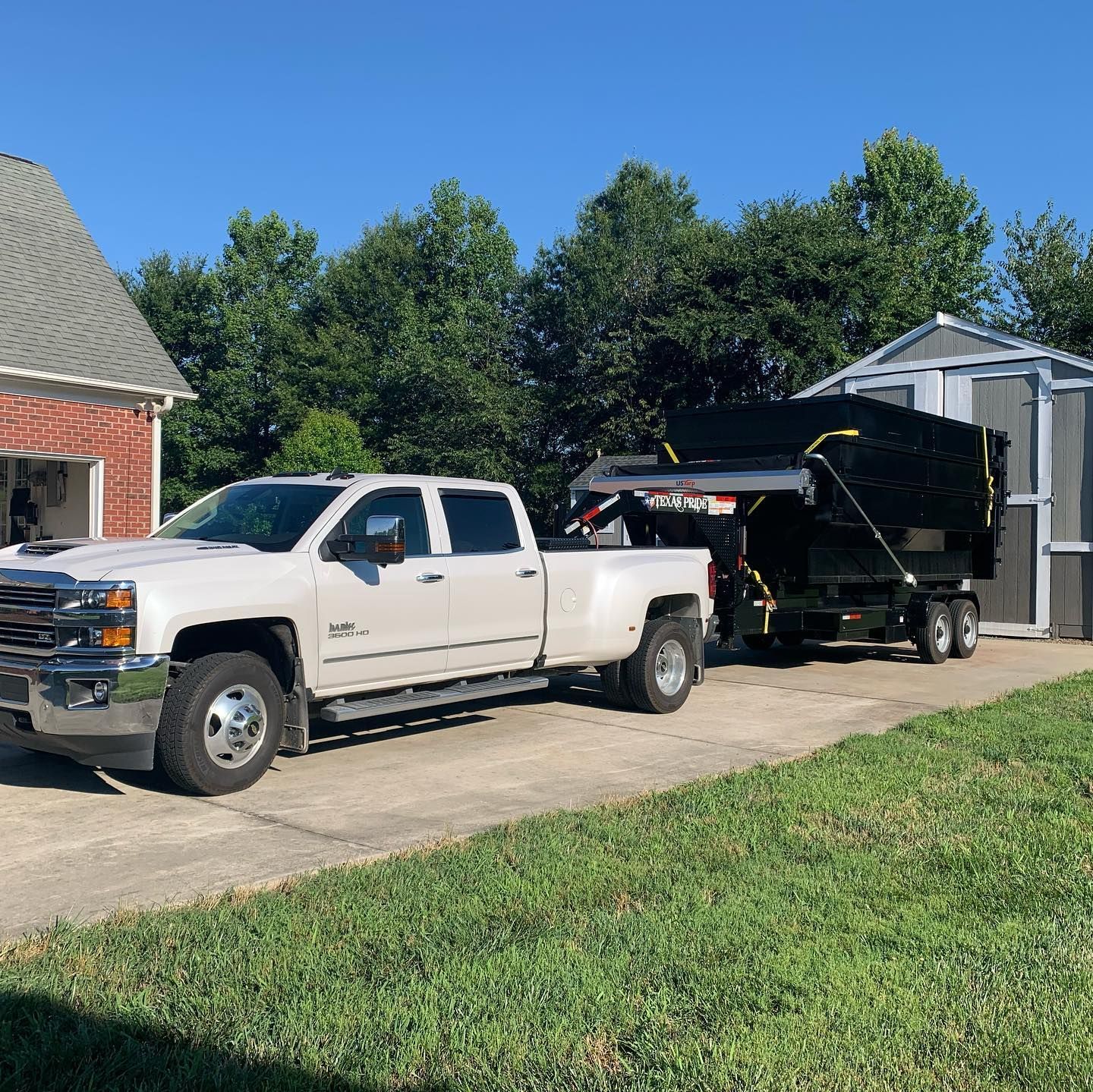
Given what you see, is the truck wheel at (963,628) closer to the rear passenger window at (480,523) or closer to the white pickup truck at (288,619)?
the white pickup truck at (288,619)

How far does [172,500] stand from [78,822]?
40.3m

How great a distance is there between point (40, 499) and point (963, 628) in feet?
44.6

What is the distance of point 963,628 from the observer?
50.0ft

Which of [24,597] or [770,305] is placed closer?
[24,597]

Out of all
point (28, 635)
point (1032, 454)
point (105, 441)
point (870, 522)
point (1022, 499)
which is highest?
point (1032, 454)

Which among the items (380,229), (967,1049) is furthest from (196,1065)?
(380,229)

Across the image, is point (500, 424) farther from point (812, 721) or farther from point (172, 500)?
point (812, 721)

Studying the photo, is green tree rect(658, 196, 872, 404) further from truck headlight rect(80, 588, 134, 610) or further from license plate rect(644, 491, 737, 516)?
truck headlight rect(80, 588, 134, 610)

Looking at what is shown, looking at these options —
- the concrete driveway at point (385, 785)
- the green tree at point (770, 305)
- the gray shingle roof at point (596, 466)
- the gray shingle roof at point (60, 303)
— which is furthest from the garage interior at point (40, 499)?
the green tree at point (770, 305)

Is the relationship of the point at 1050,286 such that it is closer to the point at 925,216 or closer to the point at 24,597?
the point at 925,216

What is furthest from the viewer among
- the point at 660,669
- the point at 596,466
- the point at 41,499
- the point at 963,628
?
the point at 596,466

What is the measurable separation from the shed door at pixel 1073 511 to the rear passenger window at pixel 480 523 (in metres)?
12.0

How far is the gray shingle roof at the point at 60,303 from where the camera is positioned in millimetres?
14781

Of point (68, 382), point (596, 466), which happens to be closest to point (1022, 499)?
point (68, 382)
